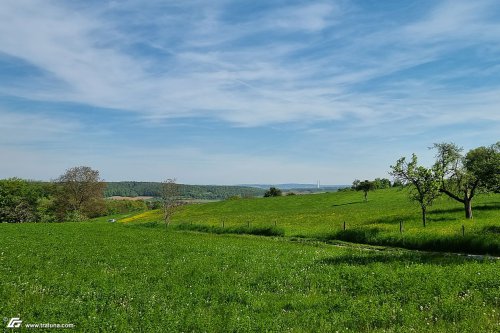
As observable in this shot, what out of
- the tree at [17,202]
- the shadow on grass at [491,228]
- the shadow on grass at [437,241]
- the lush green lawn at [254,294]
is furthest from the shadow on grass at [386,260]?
the tree at [17,202]

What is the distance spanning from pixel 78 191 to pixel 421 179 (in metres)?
96.1

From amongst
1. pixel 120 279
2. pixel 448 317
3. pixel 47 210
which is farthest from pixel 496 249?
pixel 47 210

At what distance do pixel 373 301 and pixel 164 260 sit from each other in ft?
48.0

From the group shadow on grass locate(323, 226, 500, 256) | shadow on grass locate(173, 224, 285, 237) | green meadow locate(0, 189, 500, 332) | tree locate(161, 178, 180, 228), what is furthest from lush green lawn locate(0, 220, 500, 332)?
tree locate(161, 178, 180, 228)

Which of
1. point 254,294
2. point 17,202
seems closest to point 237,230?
point 254,294

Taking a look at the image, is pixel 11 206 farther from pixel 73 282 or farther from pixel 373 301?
pixel 373 301

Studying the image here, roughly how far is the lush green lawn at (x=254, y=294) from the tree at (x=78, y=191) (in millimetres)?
90625

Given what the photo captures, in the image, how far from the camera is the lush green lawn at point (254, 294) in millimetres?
12156

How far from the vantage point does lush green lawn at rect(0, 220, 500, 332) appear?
39.9ft

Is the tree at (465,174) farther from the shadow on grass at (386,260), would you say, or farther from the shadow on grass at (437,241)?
the shadow on grass at (386,260)

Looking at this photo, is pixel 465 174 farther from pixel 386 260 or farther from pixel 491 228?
pixel 386 260

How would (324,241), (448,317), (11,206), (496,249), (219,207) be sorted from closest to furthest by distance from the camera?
(448,317) → (496,249) → (324,241) → (11,206) → (219,207)

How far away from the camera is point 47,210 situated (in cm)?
11656

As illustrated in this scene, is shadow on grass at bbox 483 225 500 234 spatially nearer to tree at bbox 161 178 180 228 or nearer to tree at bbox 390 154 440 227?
tree at bbox 390 154 440 227
